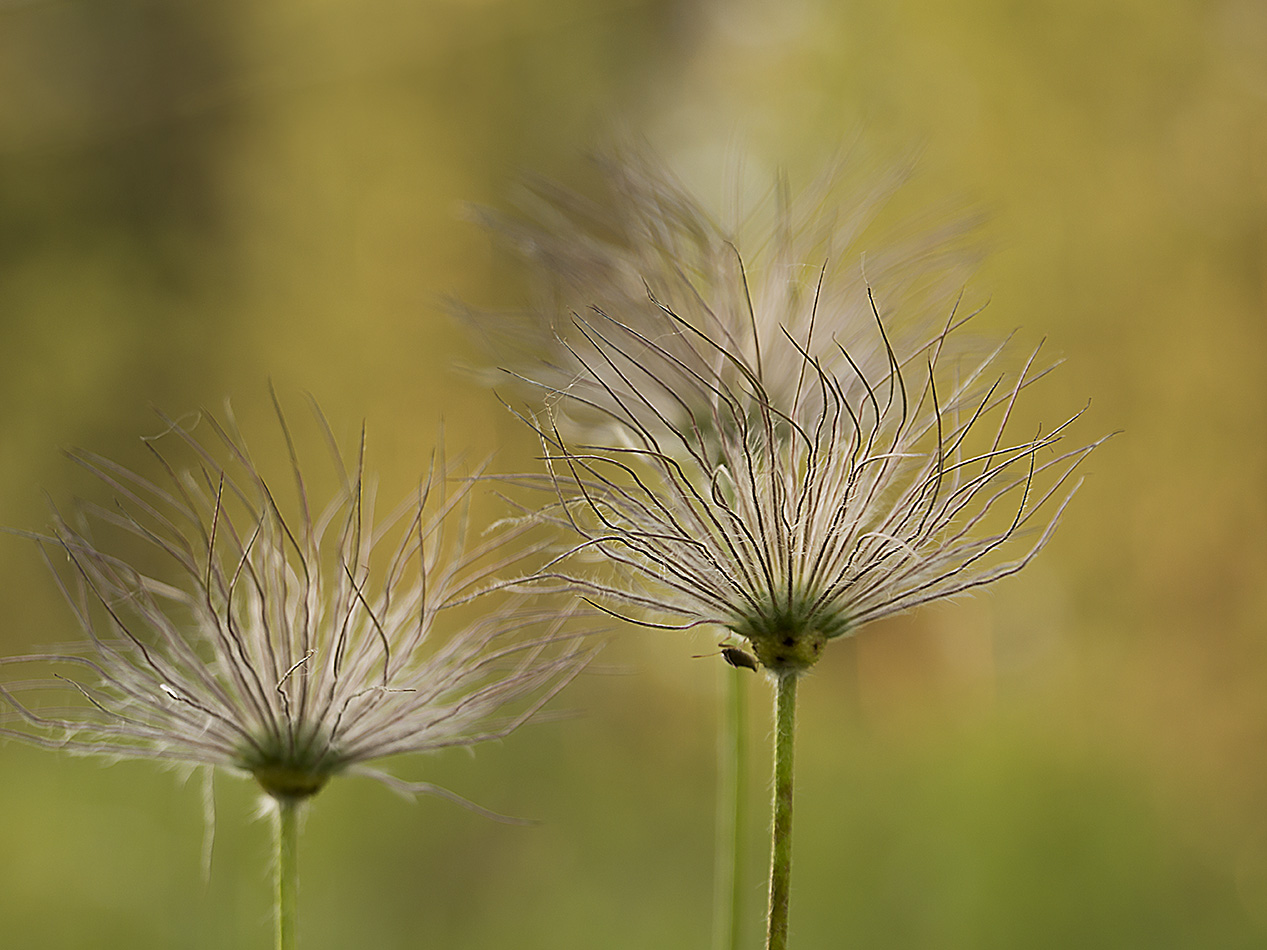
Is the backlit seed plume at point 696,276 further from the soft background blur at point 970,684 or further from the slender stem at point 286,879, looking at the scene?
the soft background blur at point 970,684

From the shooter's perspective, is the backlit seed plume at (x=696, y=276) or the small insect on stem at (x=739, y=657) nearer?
the small insect on stem at (x=739, y=657)

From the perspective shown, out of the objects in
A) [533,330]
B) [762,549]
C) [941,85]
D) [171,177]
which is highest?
[171,177]

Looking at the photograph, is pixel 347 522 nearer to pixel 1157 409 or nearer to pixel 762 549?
pixel 762 549

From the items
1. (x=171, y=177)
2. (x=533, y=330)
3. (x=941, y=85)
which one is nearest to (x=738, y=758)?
(x=533, y=330)

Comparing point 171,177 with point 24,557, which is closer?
point 24,557

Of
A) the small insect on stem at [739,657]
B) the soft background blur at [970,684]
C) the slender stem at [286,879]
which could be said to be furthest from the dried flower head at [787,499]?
the soft background blur at [970,684]

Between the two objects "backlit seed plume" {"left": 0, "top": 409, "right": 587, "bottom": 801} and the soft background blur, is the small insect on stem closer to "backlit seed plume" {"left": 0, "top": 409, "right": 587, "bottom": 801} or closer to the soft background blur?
"backlit seed plume" {"left": 0, "top": 409, "right": 587, "bottom": 801}

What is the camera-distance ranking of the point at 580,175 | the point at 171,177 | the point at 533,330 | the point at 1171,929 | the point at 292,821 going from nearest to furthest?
the point at 292,821 → the point at 533,330 → the point at 1171,929 → the point at 580,175 → the point at 171,177
